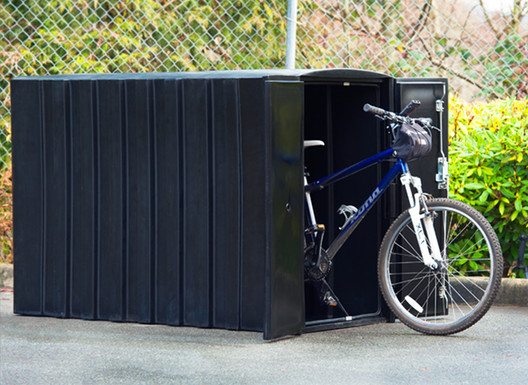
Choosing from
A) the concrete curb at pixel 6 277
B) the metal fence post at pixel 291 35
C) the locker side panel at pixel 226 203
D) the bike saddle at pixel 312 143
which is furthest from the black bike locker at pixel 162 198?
the metal fence post at pixel 291 35

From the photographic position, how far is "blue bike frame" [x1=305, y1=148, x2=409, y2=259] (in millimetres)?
5879

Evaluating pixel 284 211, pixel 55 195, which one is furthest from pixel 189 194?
pixel 55 195

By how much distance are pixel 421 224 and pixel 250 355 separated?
1.25 metres

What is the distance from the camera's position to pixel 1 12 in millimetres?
8945

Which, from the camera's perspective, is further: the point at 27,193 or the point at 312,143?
the point at 27,193

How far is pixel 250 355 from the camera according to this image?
5348 millimetres

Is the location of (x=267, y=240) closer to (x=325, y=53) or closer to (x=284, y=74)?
(x=284, y=74)

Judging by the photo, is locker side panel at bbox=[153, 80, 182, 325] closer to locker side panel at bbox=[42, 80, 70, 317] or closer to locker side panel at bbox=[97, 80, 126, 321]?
locker side panel at bbox=[97, 80, 126, 321]

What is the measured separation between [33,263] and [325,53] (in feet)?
10.6

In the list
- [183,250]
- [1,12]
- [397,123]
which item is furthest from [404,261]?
[1,12]

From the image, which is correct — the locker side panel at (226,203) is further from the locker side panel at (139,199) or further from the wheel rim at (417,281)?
the wheel rim at (417,281)

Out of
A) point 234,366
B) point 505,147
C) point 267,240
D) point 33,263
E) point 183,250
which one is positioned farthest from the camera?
point 505,147

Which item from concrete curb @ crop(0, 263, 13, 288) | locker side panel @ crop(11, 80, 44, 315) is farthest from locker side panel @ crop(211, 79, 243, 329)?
concrete curb @ crop(0, 263, 13, 288)

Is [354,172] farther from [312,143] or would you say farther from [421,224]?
[421,224]
